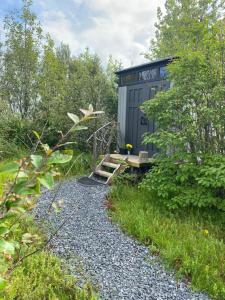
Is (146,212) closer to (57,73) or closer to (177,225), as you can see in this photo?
(177,225)

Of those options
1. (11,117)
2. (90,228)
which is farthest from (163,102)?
(11,117)

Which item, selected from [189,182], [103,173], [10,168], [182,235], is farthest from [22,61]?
[10,168]

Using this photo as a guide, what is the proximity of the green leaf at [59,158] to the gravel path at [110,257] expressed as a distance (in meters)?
1.67

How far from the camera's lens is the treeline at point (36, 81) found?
24.0 ft

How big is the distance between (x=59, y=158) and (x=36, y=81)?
8.35 metres

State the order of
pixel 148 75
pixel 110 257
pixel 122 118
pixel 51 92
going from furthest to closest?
pixel 51 92 < pixel 122 118 < pixel 148 75 < pixel 110 257

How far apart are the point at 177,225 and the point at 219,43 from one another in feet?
7.93

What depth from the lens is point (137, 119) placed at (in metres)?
6.69

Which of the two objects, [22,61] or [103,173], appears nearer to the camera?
[103,173]

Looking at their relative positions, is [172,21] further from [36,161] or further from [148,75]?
[36,161]

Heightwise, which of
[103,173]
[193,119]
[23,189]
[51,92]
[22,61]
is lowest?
[103,173]

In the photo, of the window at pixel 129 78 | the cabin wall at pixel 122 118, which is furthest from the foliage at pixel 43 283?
the window at pixel 129 78

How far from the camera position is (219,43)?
3.59 metres

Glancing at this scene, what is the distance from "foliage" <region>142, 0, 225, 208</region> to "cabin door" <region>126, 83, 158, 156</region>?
84.5 inches
